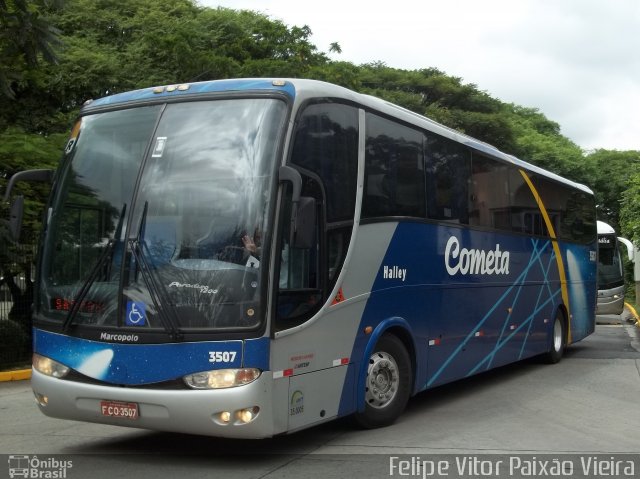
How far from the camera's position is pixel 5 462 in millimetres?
6703

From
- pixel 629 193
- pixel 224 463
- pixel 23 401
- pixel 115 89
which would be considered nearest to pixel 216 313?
pixel 224 463

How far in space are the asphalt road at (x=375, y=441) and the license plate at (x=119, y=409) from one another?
0.48 meters

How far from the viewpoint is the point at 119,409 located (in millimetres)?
6281

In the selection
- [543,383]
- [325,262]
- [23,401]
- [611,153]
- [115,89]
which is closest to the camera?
[325,262]

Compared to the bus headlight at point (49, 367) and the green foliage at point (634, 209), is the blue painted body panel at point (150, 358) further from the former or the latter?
the green foliage at point (634, 209)

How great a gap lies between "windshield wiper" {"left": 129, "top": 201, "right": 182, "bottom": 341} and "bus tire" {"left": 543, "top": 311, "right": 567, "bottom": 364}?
30.7 ft

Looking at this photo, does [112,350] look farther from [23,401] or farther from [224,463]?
[23,401]

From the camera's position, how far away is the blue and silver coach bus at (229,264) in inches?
241

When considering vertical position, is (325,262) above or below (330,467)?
above

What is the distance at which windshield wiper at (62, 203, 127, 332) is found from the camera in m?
6.48

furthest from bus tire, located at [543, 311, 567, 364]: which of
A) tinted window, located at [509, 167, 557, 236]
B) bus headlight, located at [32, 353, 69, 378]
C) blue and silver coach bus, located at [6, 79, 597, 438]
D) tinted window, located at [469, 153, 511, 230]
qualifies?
bus headlight, located at [32, 353, 69, 378]

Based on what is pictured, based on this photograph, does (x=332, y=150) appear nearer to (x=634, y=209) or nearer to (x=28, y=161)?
(x=28, y=161)

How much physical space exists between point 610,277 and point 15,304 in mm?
20472

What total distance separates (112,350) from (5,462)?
4.97 ft
